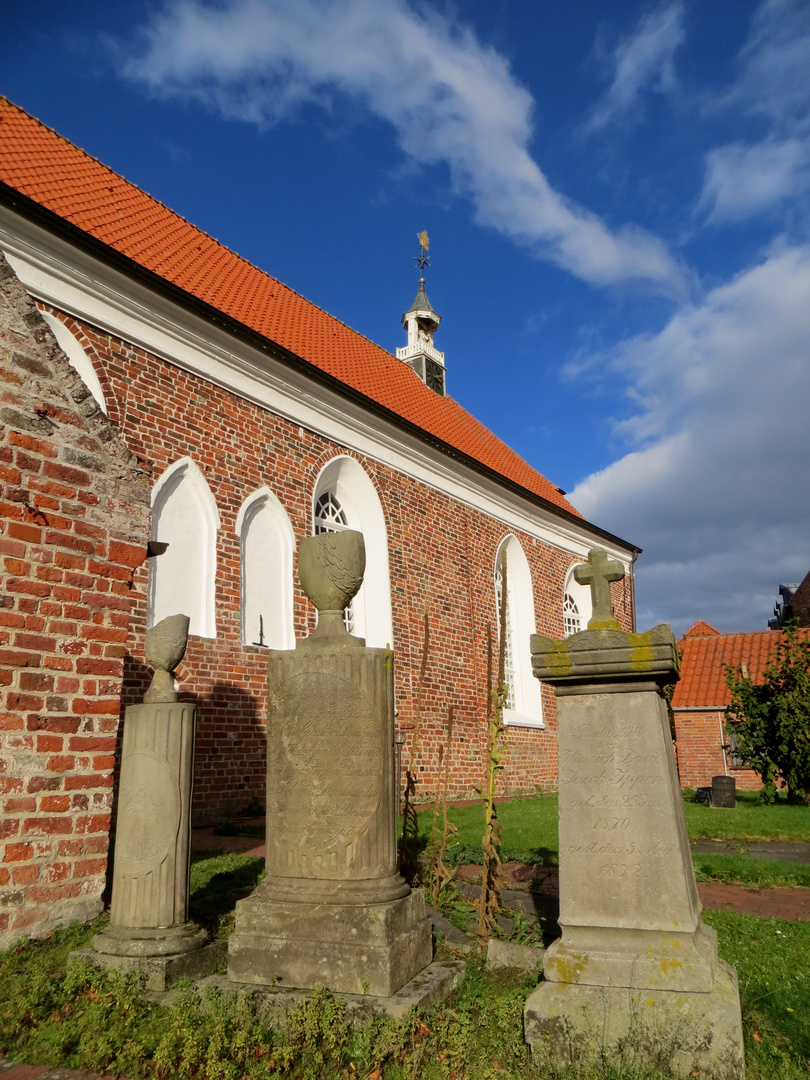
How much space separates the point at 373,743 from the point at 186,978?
1502 millimetres

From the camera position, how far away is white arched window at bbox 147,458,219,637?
30.3 feet

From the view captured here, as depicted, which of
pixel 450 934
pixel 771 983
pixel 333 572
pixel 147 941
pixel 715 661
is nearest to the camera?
pixel 771 983

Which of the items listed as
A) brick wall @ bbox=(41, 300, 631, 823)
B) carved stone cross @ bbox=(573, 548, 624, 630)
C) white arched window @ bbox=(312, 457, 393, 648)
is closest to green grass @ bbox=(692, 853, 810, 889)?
carved stone cross @ bbox=(573, 548, 624, 630)

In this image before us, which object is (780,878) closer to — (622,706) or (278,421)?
(622,706)

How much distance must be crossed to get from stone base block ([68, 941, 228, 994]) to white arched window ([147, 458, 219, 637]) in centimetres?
541

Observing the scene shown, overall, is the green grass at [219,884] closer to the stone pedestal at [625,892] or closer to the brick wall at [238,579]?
the brick wall at [238,579]

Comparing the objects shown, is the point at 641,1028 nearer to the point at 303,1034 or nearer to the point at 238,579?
the point at 303,1034

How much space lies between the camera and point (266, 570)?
1078cm

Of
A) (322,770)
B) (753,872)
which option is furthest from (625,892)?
(753,872)

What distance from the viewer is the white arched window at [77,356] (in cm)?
850

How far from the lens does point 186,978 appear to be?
3.82m

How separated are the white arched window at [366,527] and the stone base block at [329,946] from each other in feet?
28.6

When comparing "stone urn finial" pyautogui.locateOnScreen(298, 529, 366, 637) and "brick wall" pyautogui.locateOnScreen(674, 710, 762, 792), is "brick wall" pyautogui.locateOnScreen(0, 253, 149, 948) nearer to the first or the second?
"stone urn finial" pyautogui.locateOnScreen(298, 529, 366, 637)

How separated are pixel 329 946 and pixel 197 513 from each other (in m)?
7.06
